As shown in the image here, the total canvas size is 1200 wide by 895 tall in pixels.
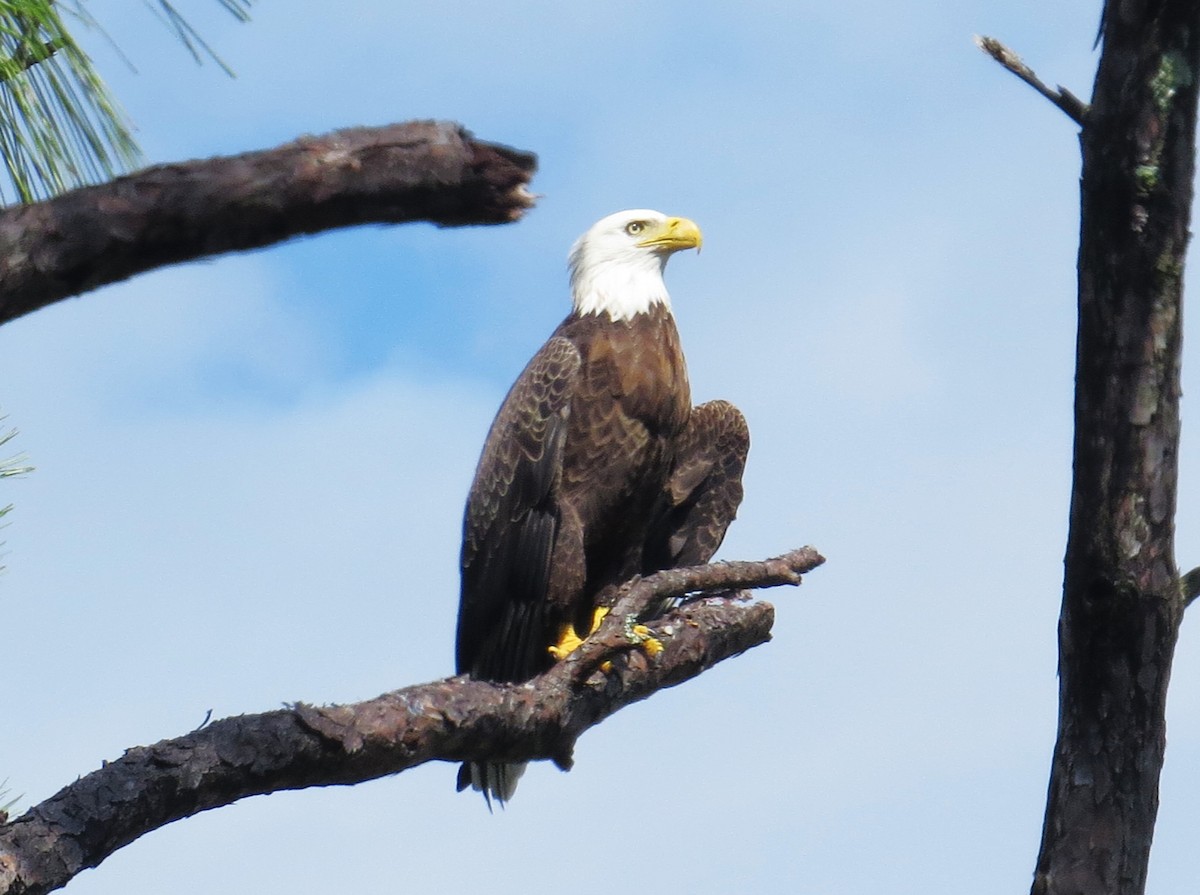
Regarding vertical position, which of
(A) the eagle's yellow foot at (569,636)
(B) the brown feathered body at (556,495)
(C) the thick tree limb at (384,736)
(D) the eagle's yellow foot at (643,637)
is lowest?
(C) the thick tree limb at (384,736)

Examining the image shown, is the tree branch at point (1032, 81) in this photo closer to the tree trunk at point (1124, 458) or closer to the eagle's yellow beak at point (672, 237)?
the tree trunk at point (1124, 458)

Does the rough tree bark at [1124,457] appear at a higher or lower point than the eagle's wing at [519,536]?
lower

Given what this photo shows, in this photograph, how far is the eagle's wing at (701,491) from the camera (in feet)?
19.6

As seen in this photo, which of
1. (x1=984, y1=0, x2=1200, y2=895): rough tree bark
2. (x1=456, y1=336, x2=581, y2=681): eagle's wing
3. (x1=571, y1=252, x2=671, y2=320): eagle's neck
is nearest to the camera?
(x1=984, y1=0, x2=1200, y2=895): rough tree bark

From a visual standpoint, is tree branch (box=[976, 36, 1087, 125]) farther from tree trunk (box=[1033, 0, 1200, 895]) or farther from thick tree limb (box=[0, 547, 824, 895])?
thick tree limb (box=[0, 547, 824, 895])

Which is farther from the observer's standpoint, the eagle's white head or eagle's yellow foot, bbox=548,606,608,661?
the eagle's white head

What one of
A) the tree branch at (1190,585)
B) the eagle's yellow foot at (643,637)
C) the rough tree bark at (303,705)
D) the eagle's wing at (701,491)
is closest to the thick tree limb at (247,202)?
the rough tree bark at (303,705)

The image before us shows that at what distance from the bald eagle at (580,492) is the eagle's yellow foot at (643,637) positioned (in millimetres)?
1249

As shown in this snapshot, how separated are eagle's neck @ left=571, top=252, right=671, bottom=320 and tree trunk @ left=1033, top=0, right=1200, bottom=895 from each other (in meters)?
3.30

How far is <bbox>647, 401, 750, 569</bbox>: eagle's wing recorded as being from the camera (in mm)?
5984

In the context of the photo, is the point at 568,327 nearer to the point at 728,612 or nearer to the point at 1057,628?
the point at 728,612

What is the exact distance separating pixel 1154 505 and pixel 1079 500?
0.14 metres

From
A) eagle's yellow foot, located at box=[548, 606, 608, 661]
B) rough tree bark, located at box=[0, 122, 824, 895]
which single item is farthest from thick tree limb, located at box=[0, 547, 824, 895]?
eagle's yellow foot, located at box=[548, 606, 608, 661]

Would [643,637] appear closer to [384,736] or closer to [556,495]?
[384,736]
